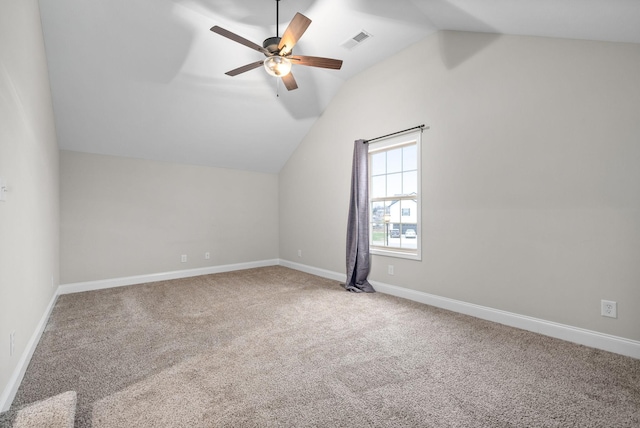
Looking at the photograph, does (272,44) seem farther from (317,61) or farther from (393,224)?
(393,224)

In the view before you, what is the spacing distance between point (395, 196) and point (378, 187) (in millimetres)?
341

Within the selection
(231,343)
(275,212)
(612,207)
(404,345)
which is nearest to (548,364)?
(404,345)

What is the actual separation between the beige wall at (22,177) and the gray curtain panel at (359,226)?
10.4 feet

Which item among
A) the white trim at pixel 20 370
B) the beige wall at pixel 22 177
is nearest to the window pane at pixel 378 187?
the beige wall at pixel 22 177

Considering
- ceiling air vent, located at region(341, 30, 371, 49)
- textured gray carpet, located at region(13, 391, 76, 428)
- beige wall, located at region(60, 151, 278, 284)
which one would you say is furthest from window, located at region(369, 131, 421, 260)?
textured gray carpet, located at region(13, 391, 76, 428)

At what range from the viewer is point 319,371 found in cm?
196

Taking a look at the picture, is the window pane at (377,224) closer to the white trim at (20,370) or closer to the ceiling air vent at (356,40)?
the ceiling air vent at (356,40)

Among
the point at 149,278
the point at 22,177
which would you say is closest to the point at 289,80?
the point at 22,177

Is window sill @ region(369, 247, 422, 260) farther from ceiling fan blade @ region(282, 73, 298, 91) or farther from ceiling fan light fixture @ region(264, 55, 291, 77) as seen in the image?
ceiling fan light fixture @ region(264, 55, 291, 77)

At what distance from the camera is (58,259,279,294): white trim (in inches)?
156

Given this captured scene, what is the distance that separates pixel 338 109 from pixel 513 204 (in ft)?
9.43

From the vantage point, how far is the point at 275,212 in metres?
6.05

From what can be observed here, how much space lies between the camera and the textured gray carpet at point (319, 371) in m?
1.53

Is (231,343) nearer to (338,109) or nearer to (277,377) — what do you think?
(277,377)
